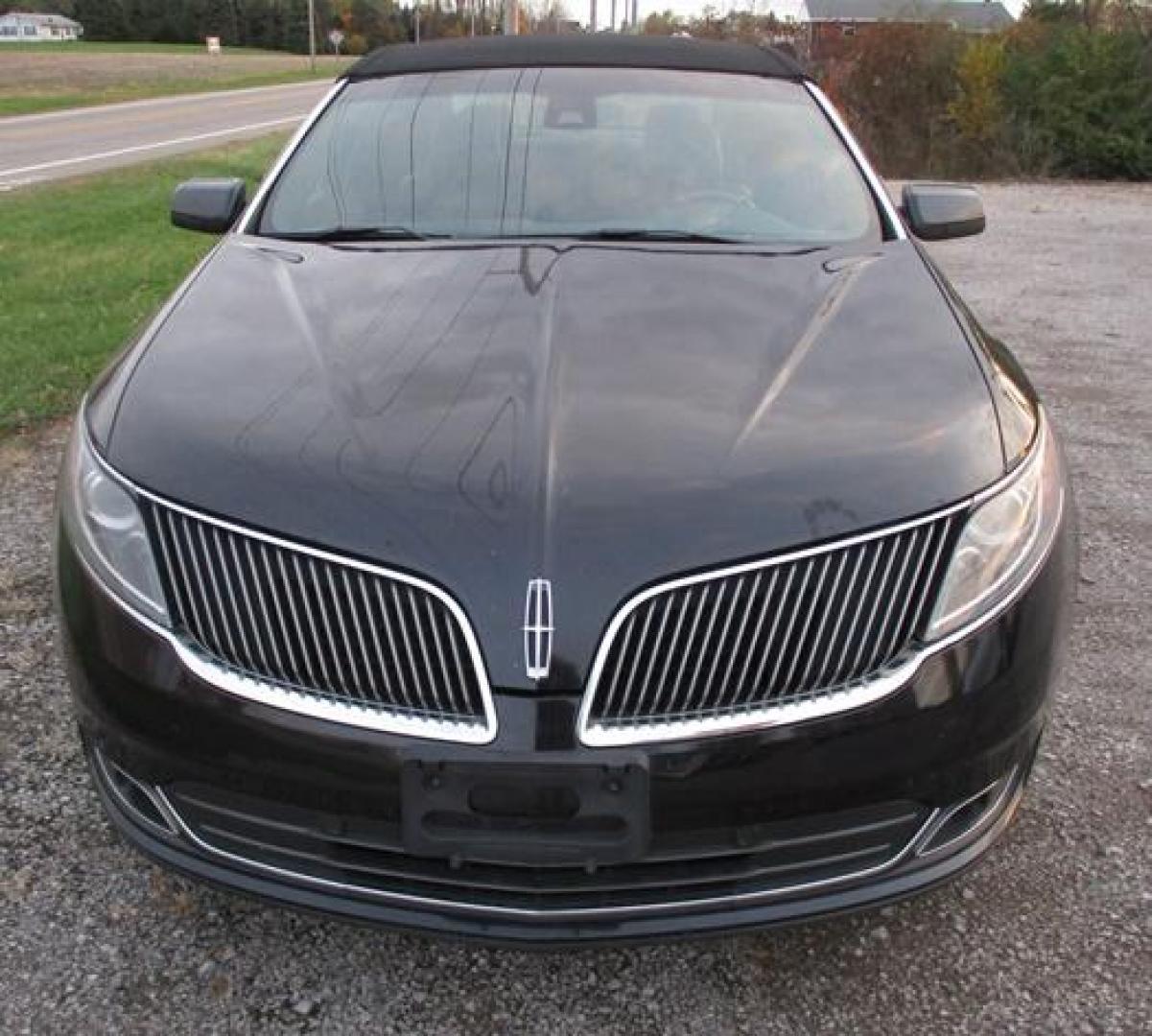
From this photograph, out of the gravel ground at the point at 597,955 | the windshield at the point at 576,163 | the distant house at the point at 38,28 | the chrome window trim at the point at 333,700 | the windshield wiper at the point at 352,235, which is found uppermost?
the windshield at the point at 576,163

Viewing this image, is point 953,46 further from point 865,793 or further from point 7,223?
point 865,793

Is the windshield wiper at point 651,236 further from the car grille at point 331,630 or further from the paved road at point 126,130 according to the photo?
the paved road at point 126,130

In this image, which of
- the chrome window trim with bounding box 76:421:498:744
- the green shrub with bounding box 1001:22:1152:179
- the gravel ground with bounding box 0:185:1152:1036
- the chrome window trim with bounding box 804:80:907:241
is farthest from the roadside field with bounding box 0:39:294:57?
the chrome window trim with bounding box 76:421:498:744

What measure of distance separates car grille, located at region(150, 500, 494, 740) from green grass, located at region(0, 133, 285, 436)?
121 inches

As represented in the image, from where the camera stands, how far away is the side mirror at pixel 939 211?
3496 millimetres

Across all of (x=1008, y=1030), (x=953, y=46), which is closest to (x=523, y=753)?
(x=1008, y=1030)

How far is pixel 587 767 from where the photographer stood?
1698mm

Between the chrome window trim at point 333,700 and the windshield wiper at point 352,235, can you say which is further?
the windshield wiper at point 352,235

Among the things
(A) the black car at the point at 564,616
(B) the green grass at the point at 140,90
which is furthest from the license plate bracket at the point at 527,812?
(B) the green grass at the point at 140,90

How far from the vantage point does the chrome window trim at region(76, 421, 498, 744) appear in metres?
1.72

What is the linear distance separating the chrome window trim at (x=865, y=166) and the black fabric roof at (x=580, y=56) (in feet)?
0.53

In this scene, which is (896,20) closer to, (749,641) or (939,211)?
(939,211)

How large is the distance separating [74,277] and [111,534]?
6294 millimetres

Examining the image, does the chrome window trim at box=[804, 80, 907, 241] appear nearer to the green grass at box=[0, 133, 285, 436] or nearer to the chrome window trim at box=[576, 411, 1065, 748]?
the chrome window trim at box=[576, 411, 1065, 748]
